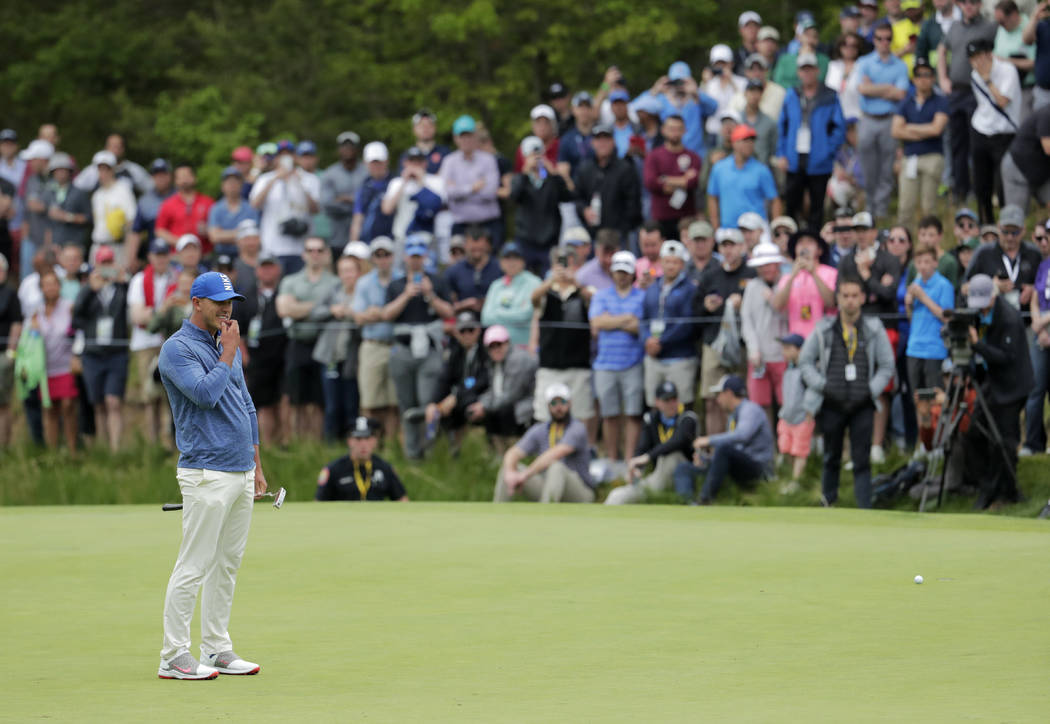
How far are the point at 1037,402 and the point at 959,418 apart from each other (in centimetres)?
140

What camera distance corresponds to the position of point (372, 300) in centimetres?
1744

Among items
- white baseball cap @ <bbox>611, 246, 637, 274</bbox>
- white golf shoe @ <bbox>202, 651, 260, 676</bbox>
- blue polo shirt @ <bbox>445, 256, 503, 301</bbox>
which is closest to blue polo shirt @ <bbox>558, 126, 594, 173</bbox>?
blue polo shirt @ <bbox>445, 256, 503, 301</bbox>

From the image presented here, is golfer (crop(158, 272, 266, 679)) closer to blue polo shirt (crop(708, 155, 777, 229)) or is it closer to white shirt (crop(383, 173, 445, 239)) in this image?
blue polo shirt (crop(708, 155, 777, 229))

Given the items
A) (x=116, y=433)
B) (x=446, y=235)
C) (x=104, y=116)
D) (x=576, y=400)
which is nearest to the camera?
(x=576, y=400)

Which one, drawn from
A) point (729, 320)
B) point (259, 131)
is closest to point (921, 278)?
point (729, 320)

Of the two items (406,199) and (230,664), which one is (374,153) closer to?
(406,199)

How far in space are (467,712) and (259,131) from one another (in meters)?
30.3

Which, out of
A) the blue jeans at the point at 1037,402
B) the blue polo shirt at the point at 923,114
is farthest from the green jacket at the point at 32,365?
the blue jeans at the point at 1037,402

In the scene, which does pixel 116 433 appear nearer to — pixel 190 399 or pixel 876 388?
pixel 876 388

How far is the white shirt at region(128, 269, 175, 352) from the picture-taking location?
1827 cm

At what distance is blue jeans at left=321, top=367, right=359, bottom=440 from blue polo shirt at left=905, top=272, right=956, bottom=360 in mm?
6133

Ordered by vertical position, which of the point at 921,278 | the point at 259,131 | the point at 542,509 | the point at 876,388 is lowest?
the point at 542,509

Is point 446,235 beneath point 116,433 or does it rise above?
above

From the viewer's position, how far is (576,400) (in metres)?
16.3
